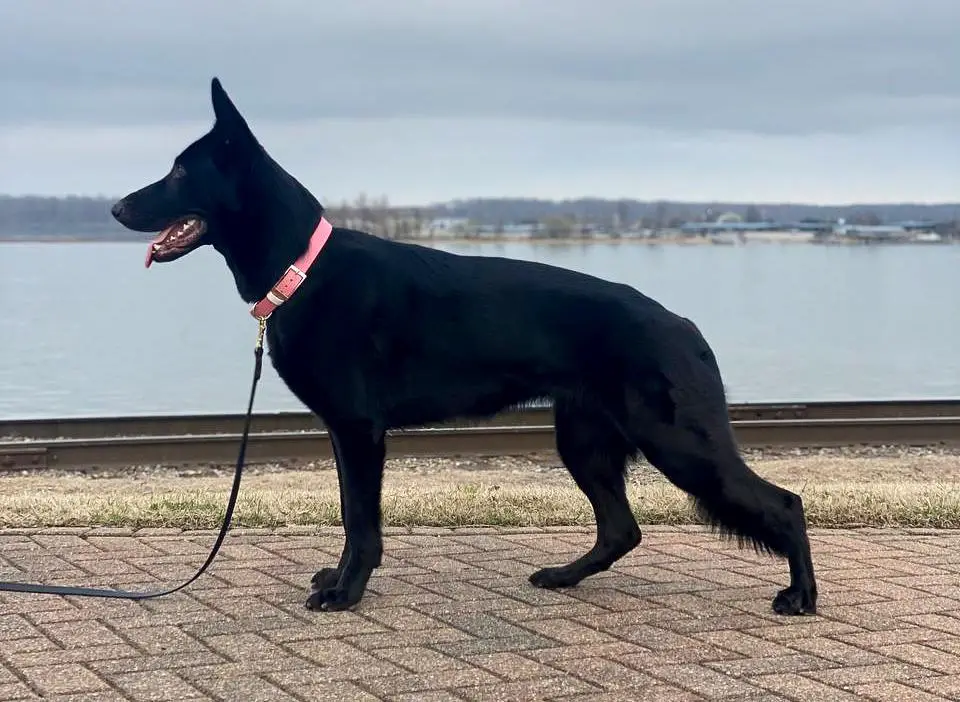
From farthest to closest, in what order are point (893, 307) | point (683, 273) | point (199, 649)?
point (683, 273)
point (893, 307)
point (199, 649)

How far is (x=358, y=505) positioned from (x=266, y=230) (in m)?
1.13

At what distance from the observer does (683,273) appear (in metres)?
62.8

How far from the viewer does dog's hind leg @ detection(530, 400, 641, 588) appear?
5500 mm

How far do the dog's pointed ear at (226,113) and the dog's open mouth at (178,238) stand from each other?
378 millimetres

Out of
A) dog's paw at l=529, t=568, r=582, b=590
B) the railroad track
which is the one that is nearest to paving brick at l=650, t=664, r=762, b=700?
dog's paw at l=529, t=568, r=582, b=590

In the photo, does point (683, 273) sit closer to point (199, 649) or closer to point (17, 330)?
point (17, 330)

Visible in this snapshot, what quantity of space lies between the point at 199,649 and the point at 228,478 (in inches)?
189

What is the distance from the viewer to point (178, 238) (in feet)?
17.2

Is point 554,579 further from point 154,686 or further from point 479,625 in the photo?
point 154,686

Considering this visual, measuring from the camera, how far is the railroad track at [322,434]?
380 inches

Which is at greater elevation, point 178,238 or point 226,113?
point 226,113

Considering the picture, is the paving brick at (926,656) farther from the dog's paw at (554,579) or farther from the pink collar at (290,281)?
the pink collar at (290,281)

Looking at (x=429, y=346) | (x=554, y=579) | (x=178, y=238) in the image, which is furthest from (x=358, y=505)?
(x=178, y=238)

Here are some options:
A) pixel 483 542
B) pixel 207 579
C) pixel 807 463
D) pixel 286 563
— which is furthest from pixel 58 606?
pixel 807 463
